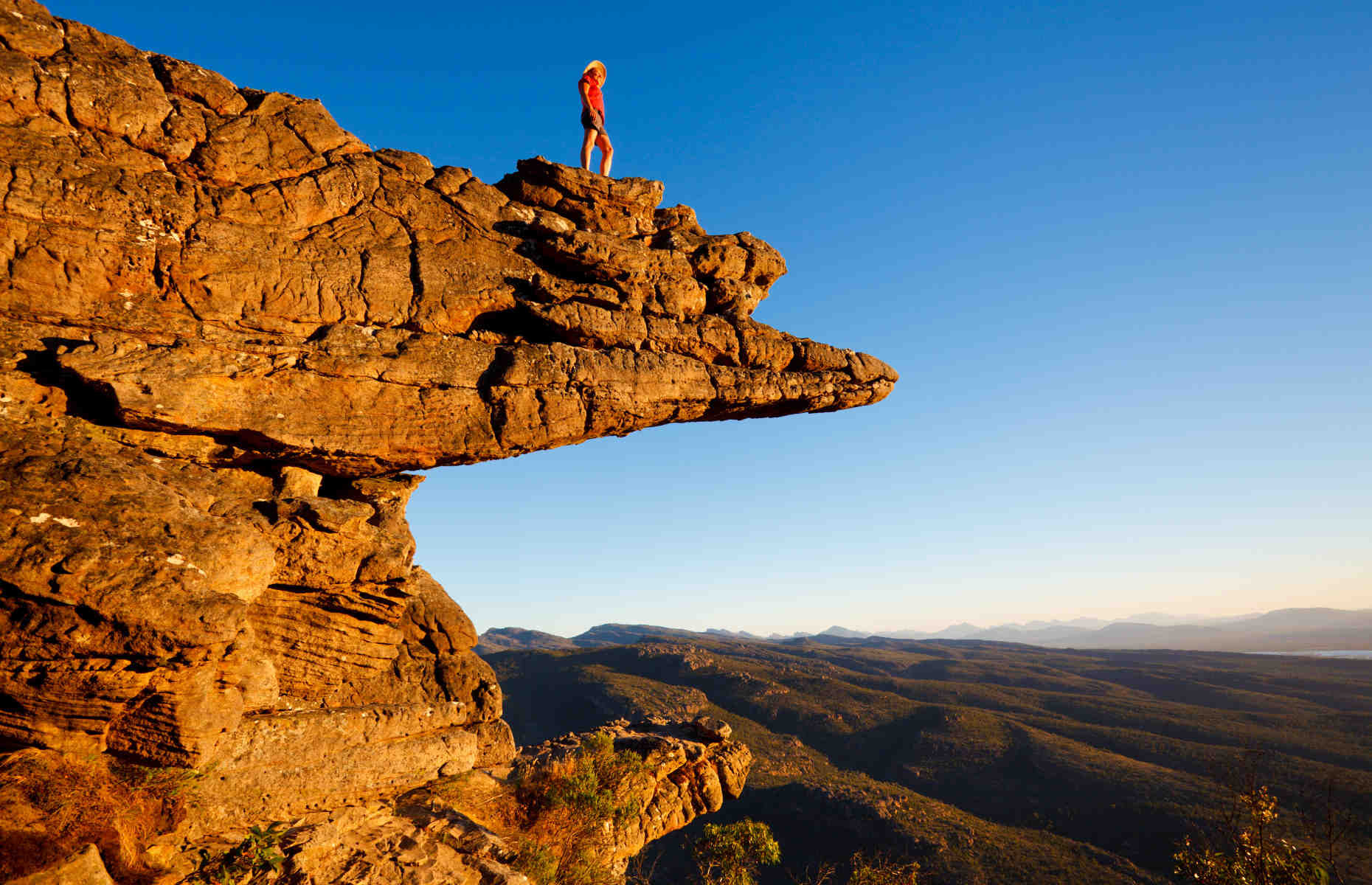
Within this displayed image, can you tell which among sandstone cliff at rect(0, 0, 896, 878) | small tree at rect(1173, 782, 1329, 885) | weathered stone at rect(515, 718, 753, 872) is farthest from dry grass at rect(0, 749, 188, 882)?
small tree at rect(1173, 782, 1329, 885)

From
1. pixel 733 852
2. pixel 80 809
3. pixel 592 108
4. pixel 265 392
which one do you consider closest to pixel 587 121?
pixel 592 108

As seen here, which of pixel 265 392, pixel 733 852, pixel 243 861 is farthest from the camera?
pixel 733 852

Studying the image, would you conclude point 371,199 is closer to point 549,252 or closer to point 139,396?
point 549,252

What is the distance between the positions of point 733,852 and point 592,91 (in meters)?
34.7

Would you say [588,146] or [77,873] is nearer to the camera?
[77,873]

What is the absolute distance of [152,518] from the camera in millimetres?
12062

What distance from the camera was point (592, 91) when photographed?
25.0m

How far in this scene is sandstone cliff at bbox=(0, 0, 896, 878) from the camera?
11383 mm

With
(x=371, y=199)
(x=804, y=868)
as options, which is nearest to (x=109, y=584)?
(x=371, y=199)

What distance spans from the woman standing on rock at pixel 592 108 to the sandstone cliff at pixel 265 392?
2.54 m

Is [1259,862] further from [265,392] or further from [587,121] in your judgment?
[587,121]

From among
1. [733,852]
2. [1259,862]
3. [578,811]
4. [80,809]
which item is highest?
[80,809]

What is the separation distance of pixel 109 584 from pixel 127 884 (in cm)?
515

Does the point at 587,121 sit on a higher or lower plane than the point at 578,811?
higher
